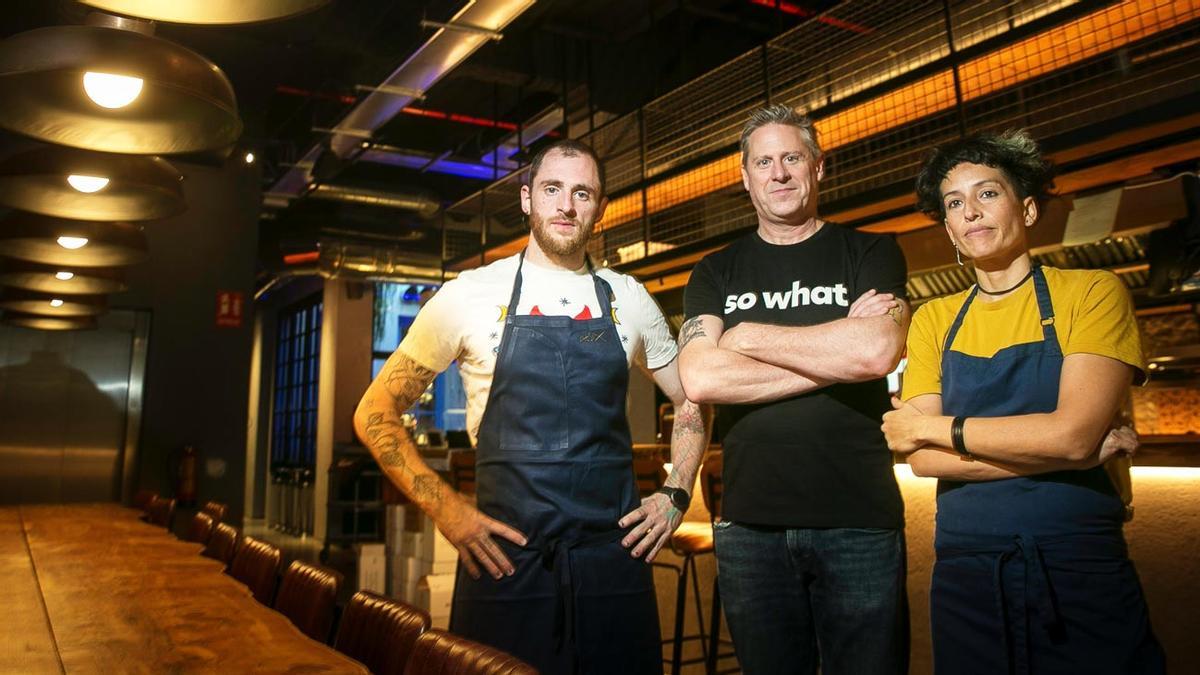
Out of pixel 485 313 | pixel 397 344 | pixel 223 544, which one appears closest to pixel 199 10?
pixel 485 313

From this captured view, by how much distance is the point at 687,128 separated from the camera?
5191 millimetres

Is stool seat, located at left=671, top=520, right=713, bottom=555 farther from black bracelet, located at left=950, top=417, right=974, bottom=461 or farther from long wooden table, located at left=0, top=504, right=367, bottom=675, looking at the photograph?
black bracelet, located at left=950, top=417, right=974, bottom=461

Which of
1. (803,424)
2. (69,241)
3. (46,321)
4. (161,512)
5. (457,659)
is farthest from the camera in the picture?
(161,512)

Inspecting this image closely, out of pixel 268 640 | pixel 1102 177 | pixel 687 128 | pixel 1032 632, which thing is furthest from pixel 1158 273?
pixel 268 640

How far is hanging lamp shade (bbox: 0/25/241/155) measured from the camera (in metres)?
1.92

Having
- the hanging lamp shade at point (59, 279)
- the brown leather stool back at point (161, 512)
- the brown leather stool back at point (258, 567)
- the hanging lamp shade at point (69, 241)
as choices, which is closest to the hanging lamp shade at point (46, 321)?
the hanging lamp shade at point (59, 279)

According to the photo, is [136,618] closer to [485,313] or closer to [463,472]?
[485,313]

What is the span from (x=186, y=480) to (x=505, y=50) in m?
4.24

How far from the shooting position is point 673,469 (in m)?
1.97

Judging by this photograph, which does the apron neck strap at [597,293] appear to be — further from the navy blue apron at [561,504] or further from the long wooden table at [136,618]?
the long wooden table at [136,618]

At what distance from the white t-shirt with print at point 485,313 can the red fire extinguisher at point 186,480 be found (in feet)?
18.7

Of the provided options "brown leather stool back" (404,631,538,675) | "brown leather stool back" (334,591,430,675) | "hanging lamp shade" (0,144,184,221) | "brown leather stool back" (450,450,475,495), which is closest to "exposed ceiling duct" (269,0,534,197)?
"hanging lamp shade" (0,144,184,221)

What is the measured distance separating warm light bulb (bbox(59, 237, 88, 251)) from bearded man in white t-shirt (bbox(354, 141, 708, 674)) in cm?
206

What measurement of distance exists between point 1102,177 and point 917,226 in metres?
0.90
